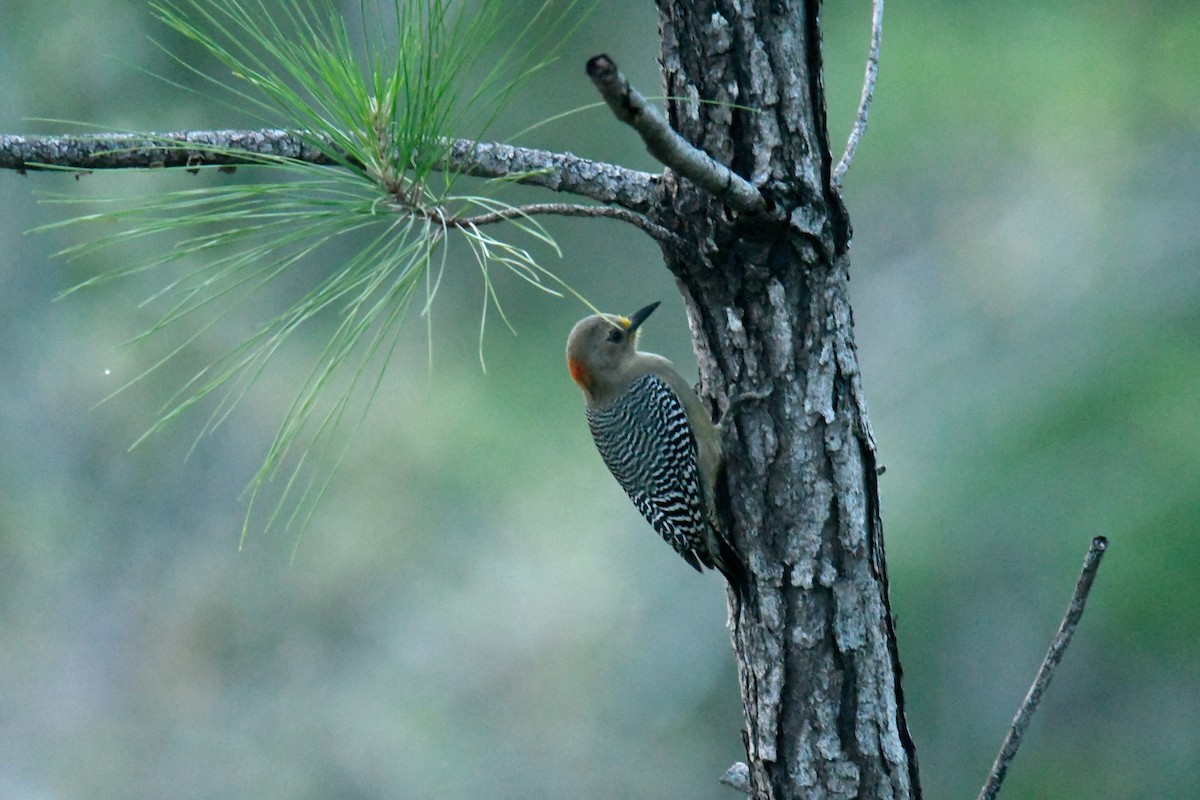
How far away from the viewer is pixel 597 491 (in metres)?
6.08

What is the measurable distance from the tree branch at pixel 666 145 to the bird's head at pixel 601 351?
1481mm

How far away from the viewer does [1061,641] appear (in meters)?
1.59

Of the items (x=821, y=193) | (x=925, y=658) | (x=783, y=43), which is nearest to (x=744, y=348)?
(x=821, y=193)

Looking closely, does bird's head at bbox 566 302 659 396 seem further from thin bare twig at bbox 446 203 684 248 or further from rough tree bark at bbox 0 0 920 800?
thin bare twig at bbox 446 203 684 248

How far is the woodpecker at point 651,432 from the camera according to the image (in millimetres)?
2623

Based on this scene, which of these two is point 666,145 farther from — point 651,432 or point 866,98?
point 651,432

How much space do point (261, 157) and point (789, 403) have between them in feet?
2.73

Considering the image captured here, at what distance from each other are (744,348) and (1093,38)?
2.79 metres

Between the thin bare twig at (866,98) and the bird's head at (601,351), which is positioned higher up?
the bird's head at (601,351)

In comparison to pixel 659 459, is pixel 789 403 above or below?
below

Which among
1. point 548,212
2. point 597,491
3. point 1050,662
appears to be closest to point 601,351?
point 548,212

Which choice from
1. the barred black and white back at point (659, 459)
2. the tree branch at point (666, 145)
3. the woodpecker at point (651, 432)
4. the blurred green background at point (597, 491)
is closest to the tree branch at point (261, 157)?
the tree branch at point (666, 145)

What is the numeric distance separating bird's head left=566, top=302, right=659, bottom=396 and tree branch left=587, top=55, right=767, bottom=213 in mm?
1481

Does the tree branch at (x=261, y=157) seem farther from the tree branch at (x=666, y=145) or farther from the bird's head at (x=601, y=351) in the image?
the bird's head at (x=601, y=351)
